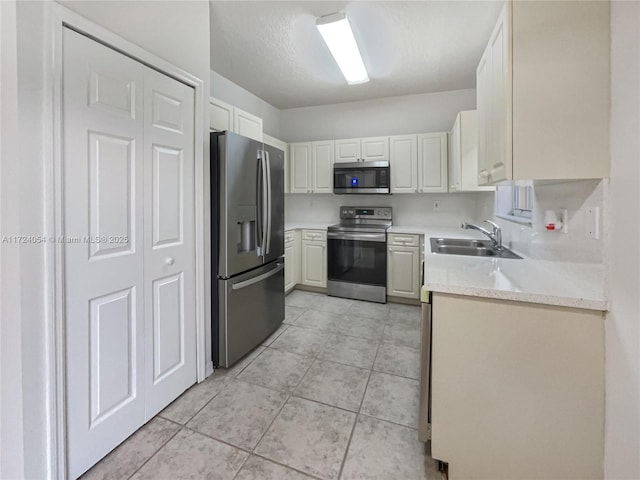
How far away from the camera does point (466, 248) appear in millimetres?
2443

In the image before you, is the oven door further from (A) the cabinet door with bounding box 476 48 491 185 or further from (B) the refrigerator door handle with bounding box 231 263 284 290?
(A) the cabinet door with bounding box 476 48 491 185

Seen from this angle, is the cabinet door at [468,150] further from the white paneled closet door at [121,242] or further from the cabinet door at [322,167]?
the white paneled closet door at [121,242]

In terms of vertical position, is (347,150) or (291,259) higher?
(347,150)

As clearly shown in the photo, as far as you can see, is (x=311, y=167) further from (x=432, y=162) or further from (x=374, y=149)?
(x=432, y=162)

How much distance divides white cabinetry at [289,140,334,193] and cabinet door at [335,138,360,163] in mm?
97

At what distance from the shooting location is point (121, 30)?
1.41 metres

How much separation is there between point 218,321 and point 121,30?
5.80ft

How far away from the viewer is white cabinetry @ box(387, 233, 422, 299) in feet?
11.1

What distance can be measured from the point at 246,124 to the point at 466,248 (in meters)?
2.40

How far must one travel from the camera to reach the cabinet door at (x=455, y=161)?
2865mm

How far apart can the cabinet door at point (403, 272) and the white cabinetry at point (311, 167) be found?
128cm

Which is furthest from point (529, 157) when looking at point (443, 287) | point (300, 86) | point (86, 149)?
point (300, 86)

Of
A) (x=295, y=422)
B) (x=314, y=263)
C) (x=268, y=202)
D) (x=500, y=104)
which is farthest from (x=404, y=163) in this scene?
(x=295, y=422)

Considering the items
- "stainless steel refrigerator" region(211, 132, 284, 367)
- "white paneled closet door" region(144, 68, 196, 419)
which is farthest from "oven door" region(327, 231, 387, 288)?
"white paneled closet door" region(144, 68, 196, 419)
